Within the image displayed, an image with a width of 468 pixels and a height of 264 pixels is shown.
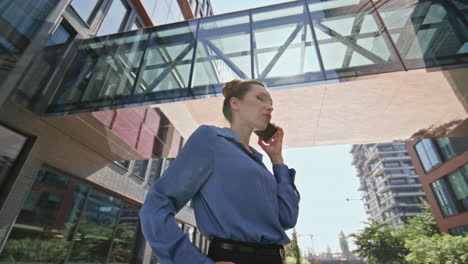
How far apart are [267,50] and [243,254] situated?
4936mm

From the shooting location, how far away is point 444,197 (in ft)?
65.0

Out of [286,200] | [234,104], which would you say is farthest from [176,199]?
[234,104]

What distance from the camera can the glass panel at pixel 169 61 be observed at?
16.2 ft

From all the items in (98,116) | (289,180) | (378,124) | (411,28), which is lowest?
(289,180)

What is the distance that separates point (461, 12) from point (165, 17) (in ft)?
39.4

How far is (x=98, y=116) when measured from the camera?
5344 millimetres

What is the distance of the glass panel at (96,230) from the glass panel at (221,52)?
6446mm

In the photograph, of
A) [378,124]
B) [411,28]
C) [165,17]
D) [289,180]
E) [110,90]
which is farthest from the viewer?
[165,17]

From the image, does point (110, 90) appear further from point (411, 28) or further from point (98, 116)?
point (411, 28)

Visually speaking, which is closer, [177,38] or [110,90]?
[110,90]

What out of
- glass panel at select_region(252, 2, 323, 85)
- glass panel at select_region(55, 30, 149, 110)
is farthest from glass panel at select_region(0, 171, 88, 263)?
glass panel at select_region(252, 2, 323, 85)

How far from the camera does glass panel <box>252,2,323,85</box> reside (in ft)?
14.6

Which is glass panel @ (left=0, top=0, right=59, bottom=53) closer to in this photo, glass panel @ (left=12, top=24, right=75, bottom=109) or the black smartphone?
glass panel @ (left=12, top=24, right=75, bottom=109)

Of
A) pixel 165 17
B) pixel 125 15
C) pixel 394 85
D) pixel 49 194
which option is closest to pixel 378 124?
pixel 394 85
